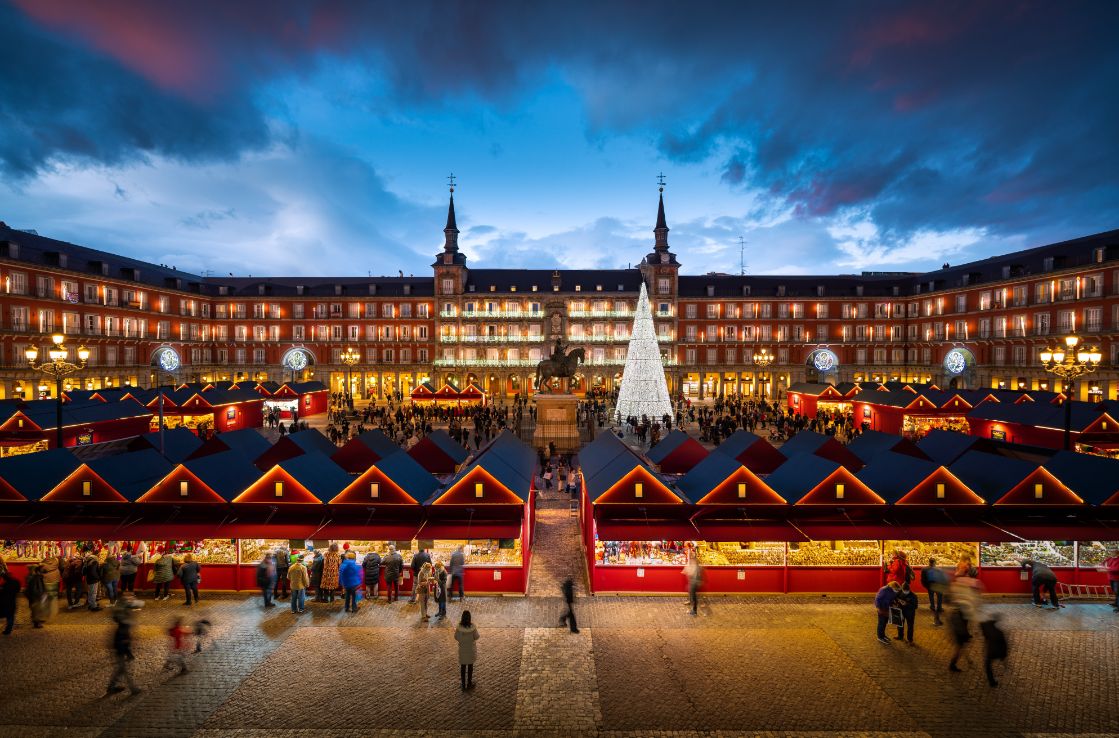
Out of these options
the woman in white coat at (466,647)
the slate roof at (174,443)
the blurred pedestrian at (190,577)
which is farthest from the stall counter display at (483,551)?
the slate roof at (174,443)

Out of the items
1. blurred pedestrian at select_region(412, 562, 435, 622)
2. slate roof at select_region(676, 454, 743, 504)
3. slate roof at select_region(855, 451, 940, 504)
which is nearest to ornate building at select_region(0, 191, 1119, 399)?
slate roof at select_region(676, 454, 743, 504)

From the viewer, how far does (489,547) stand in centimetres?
1344

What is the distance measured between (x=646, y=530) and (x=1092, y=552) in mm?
10827

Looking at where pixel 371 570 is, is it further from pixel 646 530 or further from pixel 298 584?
pixel 646 530

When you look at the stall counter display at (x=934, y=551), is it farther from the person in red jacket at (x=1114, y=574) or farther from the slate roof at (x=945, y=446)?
the slate roof at (x=945, y=446)

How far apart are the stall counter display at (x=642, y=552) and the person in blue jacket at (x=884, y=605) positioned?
399cm

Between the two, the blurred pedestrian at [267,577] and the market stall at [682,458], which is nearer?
the blurred pedestrian at [267,577]

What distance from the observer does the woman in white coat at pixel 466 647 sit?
8.79 meters

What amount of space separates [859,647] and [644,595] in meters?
4.51

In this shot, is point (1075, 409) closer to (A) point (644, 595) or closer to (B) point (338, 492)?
(A) point (644, 595)

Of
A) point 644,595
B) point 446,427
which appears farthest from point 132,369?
point 644,595

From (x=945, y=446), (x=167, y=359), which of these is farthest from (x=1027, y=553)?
(x=167, y=359)

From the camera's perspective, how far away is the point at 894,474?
14.3 metres

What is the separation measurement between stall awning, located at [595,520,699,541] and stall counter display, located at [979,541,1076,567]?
23.4 feet
